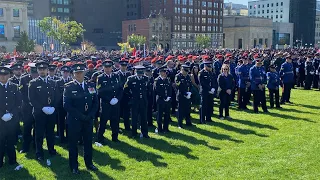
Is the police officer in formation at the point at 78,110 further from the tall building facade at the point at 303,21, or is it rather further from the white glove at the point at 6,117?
the tall building facade at the point at 303,21

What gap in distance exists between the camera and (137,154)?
31.2ft

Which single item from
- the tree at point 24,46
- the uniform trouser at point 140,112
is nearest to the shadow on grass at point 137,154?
the uniform trouser at point 140,112

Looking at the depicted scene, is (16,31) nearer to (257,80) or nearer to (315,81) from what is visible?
(315,81)

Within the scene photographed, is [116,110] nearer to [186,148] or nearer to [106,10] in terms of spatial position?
[186,148]

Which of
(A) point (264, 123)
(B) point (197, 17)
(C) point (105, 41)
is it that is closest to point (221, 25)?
(B) point (197, 17)

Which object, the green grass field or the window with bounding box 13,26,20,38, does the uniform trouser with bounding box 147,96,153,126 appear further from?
the window with bounding box 13,26,20,38

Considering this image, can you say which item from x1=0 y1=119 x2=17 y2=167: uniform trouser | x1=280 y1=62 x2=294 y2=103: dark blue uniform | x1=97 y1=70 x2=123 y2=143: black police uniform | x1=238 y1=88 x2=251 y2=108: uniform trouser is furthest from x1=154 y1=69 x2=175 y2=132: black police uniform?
x1=280 y1=62 x2=294 y2=103: dark blue uniform

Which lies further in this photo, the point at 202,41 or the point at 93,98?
the point at 202,41

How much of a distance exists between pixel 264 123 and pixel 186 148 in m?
4.01

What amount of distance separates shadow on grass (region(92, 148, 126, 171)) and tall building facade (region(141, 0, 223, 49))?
88.9 metres

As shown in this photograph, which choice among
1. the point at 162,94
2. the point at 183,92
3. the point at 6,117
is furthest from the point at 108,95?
the point at 6,117

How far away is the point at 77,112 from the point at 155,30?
87.3m

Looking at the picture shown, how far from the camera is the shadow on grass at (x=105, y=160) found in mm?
8641

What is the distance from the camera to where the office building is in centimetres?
7400
